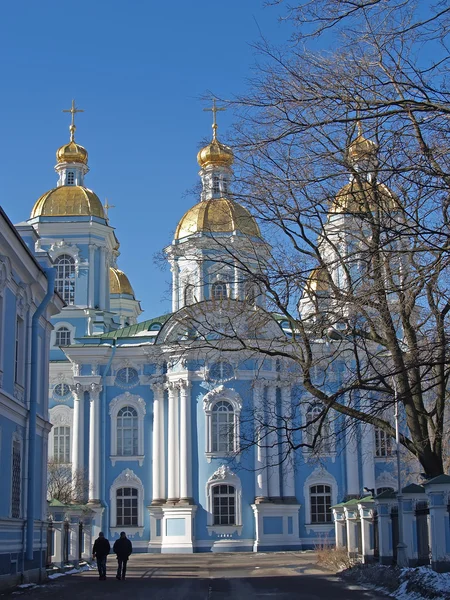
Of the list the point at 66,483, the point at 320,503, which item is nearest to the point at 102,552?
the point at 66,483

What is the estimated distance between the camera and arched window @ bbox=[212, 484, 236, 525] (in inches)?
1612

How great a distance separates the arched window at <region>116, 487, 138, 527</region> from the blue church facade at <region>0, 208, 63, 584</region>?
20.3 meters

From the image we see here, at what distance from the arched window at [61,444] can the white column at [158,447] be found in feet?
13.7

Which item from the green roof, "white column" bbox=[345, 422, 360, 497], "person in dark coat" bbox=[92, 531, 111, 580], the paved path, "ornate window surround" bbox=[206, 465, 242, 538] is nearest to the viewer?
the paved path

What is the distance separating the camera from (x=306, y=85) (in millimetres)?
10547

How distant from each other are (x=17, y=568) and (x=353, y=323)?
845 cm

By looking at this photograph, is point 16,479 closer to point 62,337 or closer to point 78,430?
point 78,430

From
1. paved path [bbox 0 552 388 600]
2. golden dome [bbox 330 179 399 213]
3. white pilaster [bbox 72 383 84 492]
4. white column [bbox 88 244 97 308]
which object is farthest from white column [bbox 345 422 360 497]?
golden dome [bbox 330 179 399 213]

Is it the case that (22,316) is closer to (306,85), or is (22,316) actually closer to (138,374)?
(306,85)

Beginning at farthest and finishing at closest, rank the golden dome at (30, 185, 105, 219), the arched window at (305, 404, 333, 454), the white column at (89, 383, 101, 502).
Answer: the golden dome at (30, 185, 105, 219), the white column at (89, 383, 101, 502), the arched window at (305, 404, 333, 454)

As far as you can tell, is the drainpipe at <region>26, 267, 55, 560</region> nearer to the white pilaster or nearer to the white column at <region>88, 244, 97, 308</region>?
the white pilaster

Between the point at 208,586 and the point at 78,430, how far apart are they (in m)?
24.4

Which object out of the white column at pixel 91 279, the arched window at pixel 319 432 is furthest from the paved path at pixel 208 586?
the white column at pixel 91 279

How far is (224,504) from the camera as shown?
41125 mm
